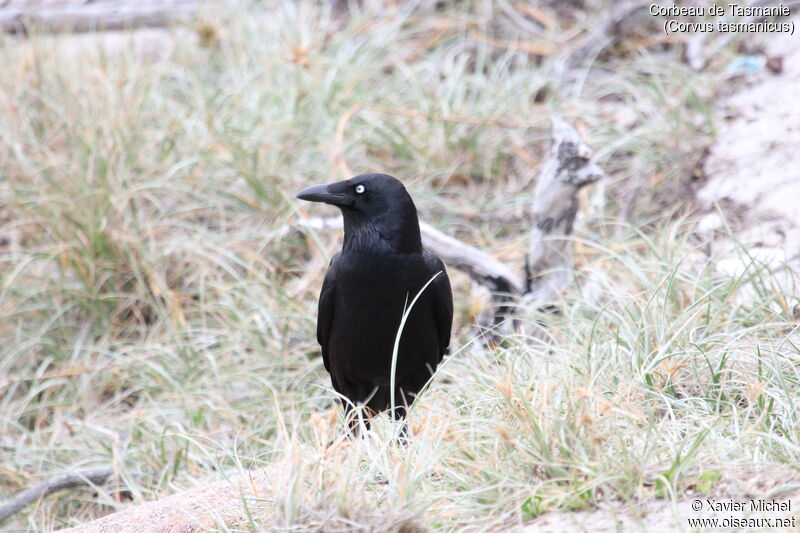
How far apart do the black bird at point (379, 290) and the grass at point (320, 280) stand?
0.20 meters

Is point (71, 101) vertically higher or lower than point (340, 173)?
higher

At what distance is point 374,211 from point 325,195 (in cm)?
18

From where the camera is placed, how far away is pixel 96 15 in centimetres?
644

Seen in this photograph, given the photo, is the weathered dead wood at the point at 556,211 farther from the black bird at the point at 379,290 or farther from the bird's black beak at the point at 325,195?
the bird's black beak at the point at 325,195

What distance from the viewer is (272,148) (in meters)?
4.97

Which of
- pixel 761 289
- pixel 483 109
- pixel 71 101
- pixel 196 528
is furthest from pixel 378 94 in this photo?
pixel 196 528

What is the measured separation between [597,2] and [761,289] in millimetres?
3365

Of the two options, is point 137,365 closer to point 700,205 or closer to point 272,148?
point 272,148

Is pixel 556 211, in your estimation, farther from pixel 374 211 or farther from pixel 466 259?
pixel 374 211

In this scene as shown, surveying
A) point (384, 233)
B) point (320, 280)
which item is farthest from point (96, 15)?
point (384, 233)

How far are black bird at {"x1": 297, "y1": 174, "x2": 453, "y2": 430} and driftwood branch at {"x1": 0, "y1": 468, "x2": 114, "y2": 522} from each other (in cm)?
105

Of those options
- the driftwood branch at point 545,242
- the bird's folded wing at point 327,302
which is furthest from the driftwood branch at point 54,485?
the driftwood branch at point 545,242

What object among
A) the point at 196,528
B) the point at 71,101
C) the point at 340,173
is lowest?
the point at 196,528

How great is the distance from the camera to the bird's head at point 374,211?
298cm
